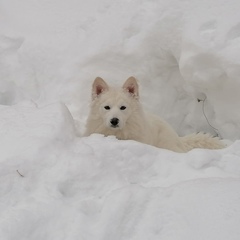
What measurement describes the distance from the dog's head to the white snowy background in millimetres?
366

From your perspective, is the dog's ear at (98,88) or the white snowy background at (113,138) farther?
the dog's ear at (98,88)

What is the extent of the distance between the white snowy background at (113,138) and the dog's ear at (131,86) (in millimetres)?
736

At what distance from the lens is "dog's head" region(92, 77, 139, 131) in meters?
4.32

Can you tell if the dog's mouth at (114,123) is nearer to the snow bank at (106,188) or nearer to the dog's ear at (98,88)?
the dog's ear at (98,88)

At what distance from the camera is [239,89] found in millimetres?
4711

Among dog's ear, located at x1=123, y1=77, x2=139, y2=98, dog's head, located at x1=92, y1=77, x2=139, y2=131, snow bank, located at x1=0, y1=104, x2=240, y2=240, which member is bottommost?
snow bank, located at x1=0, y1=104, x2=240, y2=240

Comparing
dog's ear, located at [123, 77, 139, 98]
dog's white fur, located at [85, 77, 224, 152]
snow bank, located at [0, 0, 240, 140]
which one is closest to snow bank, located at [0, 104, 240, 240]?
dog's white fur, located at [85, 77, 224, 152]

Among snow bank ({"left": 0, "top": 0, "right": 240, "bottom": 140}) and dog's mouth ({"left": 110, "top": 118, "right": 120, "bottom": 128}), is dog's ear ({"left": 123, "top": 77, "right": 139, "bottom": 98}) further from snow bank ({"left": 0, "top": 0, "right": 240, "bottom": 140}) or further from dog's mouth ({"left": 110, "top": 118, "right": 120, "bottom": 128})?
snow bank ({"left": 0, "top": 0, "right": 240, "bottom": 140})

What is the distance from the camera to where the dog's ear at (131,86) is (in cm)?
448

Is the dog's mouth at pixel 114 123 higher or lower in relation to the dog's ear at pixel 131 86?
lower

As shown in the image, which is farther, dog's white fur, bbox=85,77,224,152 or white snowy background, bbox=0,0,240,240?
dog's white fur, bbox=85,77,224,152

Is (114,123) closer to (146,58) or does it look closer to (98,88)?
(98,88)

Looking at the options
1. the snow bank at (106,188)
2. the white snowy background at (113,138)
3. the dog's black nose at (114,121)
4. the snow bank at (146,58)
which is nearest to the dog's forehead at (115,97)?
the dog's black nose at (114,121)

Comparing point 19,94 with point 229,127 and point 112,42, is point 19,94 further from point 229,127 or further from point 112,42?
point 229,127
